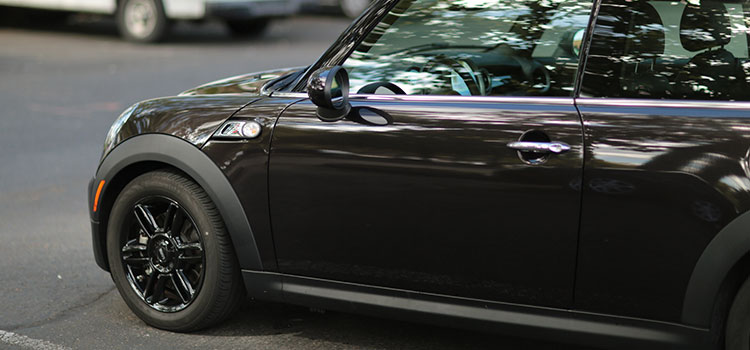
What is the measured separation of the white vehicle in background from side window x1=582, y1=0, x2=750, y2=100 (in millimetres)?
11356

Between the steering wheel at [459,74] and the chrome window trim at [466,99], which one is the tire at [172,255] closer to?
the chrome window trim at [466,99]

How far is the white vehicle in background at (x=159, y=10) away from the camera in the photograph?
46.8ft

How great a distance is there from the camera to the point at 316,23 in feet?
64.0

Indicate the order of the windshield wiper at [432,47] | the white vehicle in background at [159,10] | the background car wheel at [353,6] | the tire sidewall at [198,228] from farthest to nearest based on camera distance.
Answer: the background car wheel at [353,6] → the white vehicle in background at [159,10] → the windshield wiper at [432,47] → the tire sidewall at [198,228]

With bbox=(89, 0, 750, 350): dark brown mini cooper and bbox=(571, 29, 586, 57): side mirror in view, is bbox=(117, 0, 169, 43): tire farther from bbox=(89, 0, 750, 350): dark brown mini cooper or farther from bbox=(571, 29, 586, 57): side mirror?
bbox=(571, 29, 586, 57): side mirror

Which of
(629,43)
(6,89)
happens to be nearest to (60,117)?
(6,89)

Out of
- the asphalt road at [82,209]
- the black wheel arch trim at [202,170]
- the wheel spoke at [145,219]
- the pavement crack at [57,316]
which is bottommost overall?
the asphalt road at [82,209]

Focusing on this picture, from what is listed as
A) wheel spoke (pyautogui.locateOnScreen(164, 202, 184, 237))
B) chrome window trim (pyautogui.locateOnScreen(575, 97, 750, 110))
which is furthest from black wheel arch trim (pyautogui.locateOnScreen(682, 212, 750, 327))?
wheel spoke (pyautogui.locateOnScreen(164, 202, 184, 237))

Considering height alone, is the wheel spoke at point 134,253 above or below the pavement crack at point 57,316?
above

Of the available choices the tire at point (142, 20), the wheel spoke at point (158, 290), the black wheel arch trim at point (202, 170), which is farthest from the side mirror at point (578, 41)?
the tire at point (142, 20)

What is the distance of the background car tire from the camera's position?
10.2 ft

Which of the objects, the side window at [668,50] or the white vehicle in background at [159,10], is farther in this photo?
the white vehicle in background at [159,10]

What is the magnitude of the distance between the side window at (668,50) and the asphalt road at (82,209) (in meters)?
1.26

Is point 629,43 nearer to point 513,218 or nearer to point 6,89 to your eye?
point 513,218
